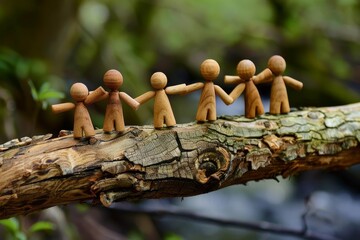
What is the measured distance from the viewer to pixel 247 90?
1.25 m

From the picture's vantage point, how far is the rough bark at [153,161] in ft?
3.28

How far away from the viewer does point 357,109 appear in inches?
54.7

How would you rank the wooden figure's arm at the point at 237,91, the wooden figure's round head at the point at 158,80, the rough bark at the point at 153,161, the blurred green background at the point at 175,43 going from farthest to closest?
1. the blurred green background at the point at 175,43
2. the wooden figure's arm at the point at 237,91
3. the wooden figure's round head at the point at 158,80
4. the rough bark at the point at 153,161

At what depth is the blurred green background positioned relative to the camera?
2957mm

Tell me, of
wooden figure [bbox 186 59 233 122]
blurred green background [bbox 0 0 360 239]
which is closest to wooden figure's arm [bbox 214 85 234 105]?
wooden figure [bbox 186 59 233 122]

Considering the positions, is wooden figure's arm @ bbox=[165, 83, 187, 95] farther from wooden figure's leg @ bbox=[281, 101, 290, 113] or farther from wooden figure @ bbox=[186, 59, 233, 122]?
wooden figure's leg @ bbox=[281, 101, 290, 113]

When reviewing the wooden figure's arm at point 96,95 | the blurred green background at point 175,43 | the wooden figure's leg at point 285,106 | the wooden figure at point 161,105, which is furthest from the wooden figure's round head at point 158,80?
the blurred green background at point 175,43

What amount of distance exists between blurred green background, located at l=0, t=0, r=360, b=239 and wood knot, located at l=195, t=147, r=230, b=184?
77.9 inches

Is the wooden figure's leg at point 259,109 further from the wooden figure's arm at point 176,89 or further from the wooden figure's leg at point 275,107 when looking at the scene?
the wooden figure's arm at point 176,89

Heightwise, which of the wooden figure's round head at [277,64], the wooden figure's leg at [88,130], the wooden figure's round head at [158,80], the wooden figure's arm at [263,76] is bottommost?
the wooden figure's leg at [88,130]

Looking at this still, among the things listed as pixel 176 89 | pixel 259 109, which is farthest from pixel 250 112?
pixel 176 89

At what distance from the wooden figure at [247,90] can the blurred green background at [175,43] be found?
6.17 feet

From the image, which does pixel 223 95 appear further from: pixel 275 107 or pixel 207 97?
pixel 275 107

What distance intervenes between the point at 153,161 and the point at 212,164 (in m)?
0.14
